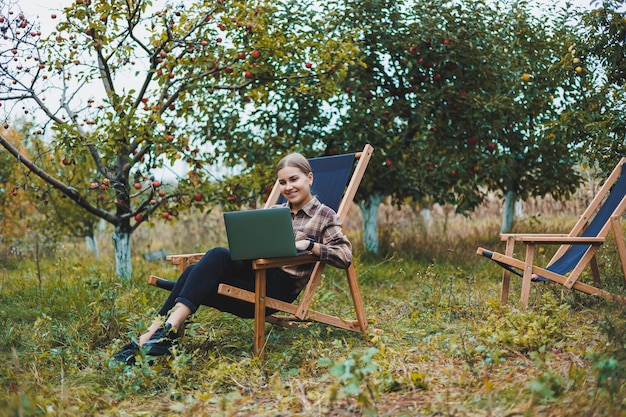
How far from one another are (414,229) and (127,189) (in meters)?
3.32

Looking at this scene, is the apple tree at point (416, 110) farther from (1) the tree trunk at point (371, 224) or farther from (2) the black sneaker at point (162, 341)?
(2) the black sneaker at point (162, 341)

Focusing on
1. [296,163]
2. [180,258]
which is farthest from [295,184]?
[180,258]

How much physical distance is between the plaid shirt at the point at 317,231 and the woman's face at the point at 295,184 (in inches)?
1.9

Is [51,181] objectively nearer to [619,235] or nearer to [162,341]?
[162,341]

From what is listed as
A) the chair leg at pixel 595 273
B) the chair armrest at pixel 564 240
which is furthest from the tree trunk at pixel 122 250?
the chair leg at pixel 595 273

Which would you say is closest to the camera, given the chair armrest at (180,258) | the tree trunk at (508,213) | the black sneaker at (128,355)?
the black sneaker at (128,355)

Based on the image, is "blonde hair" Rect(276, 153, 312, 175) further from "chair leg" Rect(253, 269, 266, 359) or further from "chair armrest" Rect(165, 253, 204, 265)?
"chair armrest" Rect(165, 253, 204, 265)

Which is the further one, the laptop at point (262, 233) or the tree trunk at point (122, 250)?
the tree trunk at point (122, 250)

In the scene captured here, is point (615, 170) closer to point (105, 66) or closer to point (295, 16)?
point (295, 16)

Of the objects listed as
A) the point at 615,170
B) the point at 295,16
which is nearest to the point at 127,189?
the point at 295,16

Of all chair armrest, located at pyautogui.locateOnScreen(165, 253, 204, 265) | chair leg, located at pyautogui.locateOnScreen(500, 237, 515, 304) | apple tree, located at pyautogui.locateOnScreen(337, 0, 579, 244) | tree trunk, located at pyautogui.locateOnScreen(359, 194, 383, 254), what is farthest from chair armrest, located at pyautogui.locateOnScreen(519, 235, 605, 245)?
tree trunk, located at pyautogui.locateOnScreen(359, 194, 383, 254)

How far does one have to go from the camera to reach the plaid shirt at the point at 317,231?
3.63 metres

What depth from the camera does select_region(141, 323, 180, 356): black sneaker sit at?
318 cm

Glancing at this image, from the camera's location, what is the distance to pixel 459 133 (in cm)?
691
